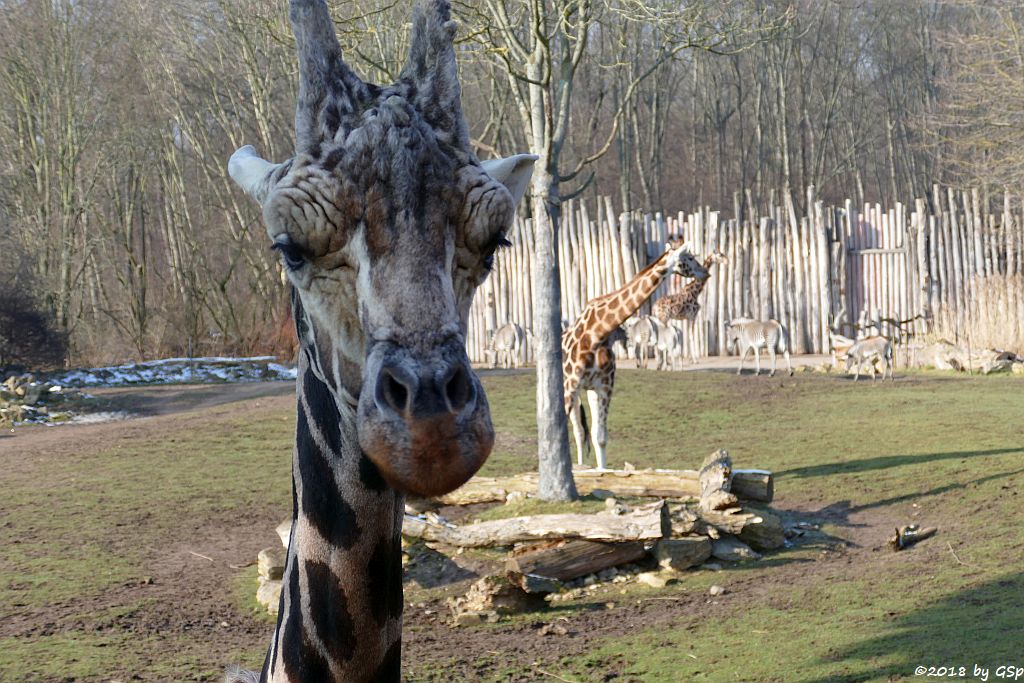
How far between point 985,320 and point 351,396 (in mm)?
21993

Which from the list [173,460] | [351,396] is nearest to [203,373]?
[173,460]

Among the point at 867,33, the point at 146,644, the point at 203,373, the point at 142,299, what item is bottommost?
the point at 146,644

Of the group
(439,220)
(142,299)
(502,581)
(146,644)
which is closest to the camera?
(439,220)

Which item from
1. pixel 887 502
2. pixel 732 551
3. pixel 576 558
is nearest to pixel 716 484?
pixel 732 551

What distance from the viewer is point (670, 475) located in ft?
35.7

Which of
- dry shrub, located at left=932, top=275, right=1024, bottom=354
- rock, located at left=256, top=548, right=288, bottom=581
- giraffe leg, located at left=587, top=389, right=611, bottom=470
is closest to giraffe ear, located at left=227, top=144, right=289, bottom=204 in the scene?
rock, located at left=256, top=548, right=288, bottom=581

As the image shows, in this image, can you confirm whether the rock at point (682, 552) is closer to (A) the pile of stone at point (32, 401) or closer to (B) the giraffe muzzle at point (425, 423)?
(B) the giraffe muzzle at point (425, 423)

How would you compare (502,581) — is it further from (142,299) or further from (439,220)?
(142,299)

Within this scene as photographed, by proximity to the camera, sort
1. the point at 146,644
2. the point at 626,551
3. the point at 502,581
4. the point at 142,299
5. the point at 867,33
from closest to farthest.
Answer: the point at 146,644
the point at 502,581
the point at 626,551
the point at 142,299
the point at 867,33

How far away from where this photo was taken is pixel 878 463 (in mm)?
12273

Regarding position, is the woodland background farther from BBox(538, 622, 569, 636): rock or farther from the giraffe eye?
the giraffe eye

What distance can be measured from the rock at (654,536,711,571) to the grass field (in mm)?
191

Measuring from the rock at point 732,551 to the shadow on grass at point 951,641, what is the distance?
2.05 m

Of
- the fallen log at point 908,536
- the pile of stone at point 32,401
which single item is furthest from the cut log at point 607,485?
the pile of stone at point 32,401
